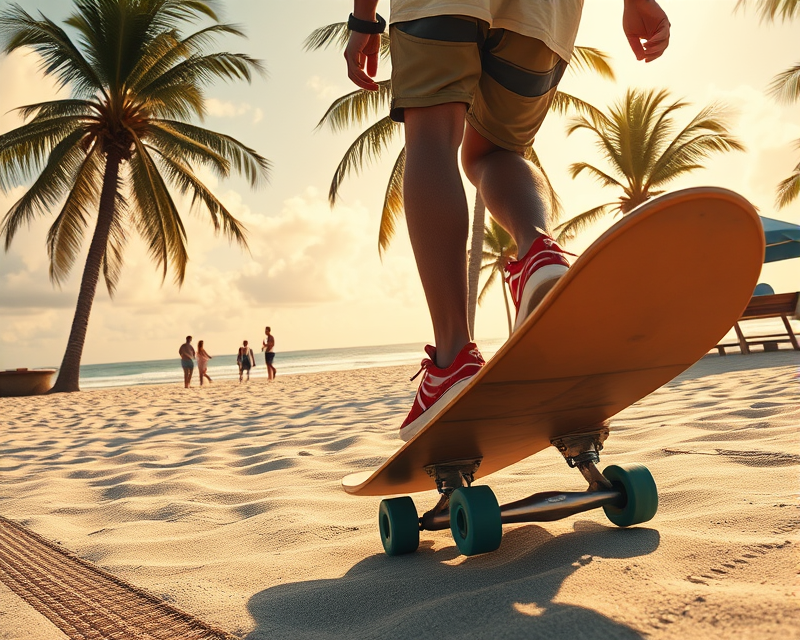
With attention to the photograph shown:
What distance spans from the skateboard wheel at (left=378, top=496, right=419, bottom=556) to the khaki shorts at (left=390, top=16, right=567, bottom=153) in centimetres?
81

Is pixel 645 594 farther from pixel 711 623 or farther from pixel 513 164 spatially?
pixel 513 164

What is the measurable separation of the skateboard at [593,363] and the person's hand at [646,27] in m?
0.82

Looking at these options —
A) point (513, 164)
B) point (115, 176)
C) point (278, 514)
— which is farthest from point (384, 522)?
point (115, 176)

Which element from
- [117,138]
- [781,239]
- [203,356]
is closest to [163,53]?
[117,138]

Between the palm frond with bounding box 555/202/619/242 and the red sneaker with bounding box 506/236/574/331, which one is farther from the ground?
the palm frond with bounding box 555/202/619/242

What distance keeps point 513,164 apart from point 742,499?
86 centimetres

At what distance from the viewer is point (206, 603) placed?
1024 mm

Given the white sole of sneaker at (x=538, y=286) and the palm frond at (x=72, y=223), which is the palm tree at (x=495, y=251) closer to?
the palm frond at (x=72, y=223)

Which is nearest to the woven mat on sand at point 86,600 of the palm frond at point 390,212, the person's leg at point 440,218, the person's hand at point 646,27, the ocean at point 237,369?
the person's leg at point 440,218

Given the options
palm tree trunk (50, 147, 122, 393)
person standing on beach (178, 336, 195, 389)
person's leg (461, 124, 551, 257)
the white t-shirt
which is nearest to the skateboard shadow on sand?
person's leg (461, 124, 551, 257)

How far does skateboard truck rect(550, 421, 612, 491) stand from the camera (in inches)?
47.6

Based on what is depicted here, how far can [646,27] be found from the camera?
59.9 inches

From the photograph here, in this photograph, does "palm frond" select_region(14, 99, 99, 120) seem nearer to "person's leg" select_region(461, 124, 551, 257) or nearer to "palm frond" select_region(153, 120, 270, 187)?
"palm frond" select_region(153, 120, 270, 187)

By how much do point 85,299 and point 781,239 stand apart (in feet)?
40.7
